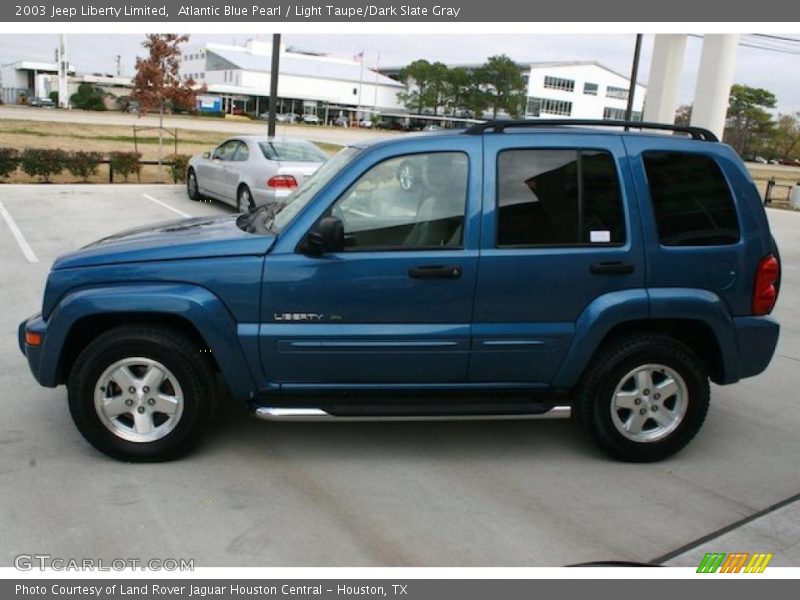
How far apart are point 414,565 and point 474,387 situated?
1.23 m

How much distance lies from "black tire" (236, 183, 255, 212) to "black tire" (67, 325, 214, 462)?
8788 millimetres

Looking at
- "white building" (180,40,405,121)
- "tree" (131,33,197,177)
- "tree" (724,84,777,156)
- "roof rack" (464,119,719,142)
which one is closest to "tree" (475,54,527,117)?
"white building" (180,40,405,121)

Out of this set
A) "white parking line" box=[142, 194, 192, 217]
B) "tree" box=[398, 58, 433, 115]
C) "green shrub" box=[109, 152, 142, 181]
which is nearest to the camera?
"white parking line" box=[142, 194, 192, 217]

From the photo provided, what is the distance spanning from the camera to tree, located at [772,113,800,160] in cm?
8944

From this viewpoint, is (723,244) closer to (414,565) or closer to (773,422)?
(773,422)

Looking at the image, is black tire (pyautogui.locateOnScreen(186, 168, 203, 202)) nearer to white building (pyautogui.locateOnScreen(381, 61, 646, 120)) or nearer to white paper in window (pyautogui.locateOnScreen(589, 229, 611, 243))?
white paper in window (pyautogui.locateOnScreen(589, 229, 611, 243))

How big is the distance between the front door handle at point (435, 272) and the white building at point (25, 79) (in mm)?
111565

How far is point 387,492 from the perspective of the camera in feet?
13.1

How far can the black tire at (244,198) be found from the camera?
41.5 ft

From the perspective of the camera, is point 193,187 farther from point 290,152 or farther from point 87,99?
point 87,99

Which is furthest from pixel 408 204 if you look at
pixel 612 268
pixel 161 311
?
pixel 161 311

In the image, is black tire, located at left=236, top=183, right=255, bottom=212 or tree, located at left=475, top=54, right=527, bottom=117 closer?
black tire, located at left=236, top=183, right=255, bottom=212

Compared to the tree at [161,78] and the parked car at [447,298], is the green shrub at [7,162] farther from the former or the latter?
the parked car at [447,298]

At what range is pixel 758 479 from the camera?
432 cm
